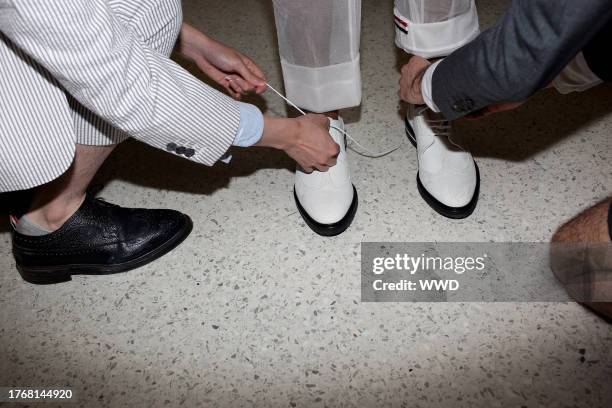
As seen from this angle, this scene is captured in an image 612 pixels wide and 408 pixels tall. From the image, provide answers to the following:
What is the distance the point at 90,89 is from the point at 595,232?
28.0 inches

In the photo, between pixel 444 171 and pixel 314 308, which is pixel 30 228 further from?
pixel 444 171

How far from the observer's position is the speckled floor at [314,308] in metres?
0.81

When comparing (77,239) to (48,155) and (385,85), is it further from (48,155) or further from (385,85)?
(385,85)

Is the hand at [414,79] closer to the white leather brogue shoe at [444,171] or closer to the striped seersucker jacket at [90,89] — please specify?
the white leather brogue shoe at [444,171]

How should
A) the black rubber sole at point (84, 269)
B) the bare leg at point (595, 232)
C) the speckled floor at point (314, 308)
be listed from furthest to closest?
the black rubber sole at point (84, 269)
the speckled floor at point (314, 308)
the bare leg at point (595, 232)

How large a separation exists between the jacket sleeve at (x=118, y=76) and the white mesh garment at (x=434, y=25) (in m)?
0.37

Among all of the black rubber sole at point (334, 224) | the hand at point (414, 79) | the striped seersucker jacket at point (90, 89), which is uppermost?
the striped seersucker jacket at point (90, 89)

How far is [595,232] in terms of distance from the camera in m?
0.71

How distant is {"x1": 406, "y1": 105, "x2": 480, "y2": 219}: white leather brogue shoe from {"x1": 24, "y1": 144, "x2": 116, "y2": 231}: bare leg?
1.98 ft

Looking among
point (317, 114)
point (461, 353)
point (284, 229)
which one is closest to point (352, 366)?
point (461, 353)

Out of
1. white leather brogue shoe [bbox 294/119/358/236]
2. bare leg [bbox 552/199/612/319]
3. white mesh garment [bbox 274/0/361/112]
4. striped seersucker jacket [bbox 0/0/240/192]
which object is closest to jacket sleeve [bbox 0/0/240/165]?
striped seersucker jacket [bbox 0/0/240/192]

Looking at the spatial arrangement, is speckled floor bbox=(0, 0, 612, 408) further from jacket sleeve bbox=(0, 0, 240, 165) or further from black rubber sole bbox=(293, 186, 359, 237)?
jacket sleeve bbox=(0, 0, 240, 165)

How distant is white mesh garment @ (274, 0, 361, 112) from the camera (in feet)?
2.54

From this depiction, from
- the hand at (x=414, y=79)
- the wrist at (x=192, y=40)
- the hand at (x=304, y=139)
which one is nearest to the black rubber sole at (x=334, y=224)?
the hand at (x=304, y=139)
